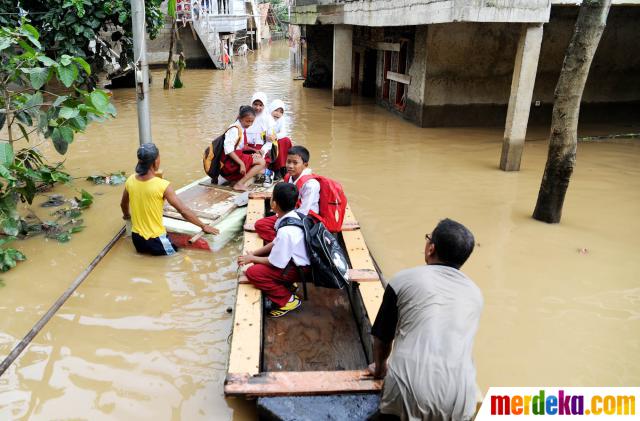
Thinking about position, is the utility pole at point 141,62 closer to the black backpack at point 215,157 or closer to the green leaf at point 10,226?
the black backpack at point 215,157

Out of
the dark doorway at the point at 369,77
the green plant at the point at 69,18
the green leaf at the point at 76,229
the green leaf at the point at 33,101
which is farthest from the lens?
the dark doorway at the point at 369,77

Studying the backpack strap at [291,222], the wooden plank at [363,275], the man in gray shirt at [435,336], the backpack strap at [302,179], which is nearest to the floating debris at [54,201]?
the backpack strap at [302,179]

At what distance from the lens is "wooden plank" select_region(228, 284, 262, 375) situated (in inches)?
117

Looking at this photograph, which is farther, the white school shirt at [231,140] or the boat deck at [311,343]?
the white school shirt at [231,140]

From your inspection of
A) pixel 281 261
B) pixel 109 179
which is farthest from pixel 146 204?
pixel 109 179

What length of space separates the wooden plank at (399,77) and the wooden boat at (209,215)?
6.63 m

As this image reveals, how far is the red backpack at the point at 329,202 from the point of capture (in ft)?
14.5

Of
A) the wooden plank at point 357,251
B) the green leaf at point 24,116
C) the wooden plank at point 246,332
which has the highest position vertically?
the green leaf at point 24,116

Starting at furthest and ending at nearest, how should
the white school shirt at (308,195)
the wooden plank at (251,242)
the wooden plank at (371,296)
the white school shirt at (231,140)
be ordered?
the white school shirt at (231,140) < the wooden plank at (251,242) < the white school shirt at (308,195) < the wooden plank at (371,296)

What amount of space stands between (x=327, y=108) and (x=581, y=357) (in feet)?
36.0

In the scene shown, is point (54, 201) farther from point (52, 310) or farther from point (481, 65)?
point (481, 65)

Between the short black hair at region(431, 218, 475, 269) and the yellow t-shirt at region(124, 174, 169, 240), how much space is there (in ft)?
10.1

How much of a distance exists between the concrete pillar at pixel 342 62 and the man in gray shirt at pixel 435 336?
39.0 ft

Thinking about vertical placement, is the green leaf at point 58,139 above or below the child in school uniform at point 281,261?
above
